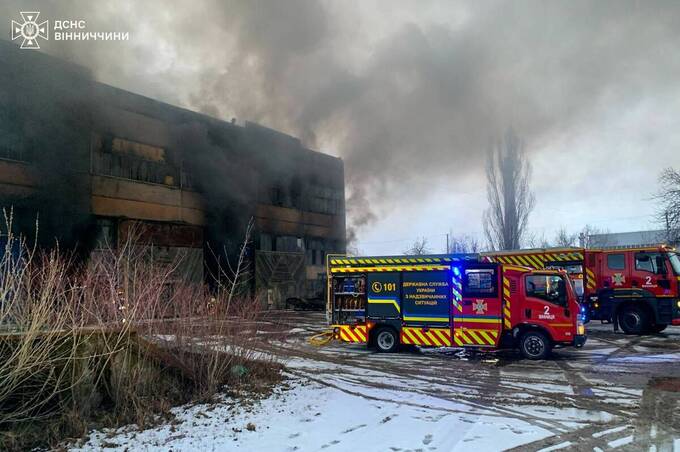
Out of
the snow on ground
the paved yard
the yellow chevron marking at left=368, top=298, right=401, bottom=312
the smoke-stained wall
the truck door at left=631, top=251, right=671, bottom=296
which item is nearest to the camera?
the snow on ground

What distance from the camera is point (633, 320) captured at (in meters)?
15.0

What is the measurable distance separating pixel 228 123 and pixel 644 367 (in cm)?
2352

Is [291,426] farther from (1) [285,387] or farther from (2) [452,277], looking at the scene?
(2) [452,277]

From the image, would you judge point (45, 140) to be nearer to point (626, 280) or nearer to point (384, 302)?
point (384, 302)

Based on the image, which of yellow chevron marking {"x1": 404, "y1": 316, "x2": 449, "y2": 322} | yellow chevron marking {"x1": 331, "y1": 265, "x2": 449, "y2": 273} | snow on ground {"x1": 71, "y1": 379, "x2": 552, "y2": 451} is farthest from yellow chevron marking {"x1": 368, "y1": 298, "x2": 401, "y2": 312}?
snow on ground {"x1": 71, "y1": 379, "x2": 552, "y2": 451}

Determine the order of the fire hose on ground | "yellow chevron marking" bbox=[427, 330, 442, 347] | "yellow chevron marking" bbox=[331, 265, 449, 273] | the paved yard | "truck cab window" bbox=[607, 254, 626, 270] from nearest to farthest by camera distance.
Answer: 1. the paved yard
2. "yellow chevron marking" bbox=[427, 330, 442, 347]
3. "yellow chevron marking" bbox=[331, 265, 449, 273]
4. the fire hose on ground
5. "truck cab window" bbox=[607, 254, 626, 270]

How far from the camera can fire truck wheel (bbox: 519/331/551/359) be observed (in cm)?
1089

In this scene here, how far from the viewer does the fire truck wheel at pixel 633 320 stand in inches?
586

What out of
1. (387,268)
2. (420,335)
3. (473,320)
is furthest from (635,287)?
(387,268)

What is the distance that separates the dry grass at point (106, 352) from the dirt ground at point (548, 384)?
2.08 metres

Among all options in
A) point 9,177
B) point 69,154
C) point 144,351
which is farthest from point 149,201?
point 144,351

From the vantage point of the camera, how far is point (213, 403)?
632cm

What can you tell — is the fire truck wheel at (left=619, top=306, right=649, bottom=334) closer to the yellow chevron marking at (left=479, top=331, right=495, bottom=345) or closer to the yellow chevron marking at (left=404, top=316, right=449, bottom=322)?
the yellow chevron marking at (left=479, top=331, right=495, bottom=345)

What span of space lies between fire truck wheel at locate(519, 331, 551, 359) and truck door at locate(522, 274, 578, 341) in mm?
233
